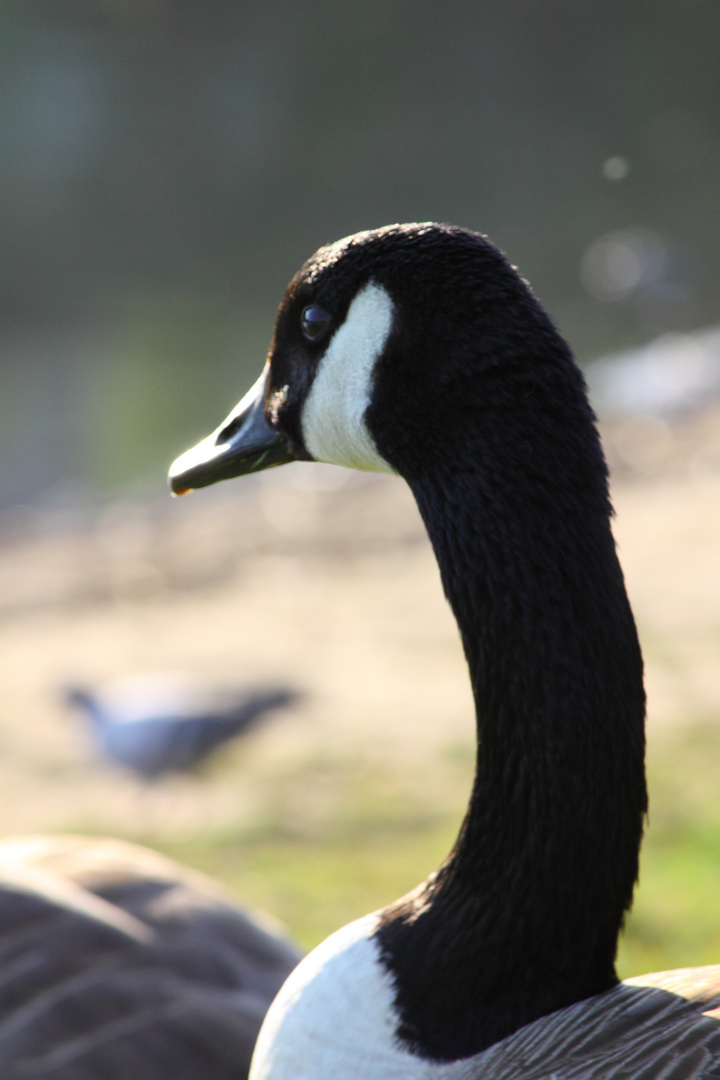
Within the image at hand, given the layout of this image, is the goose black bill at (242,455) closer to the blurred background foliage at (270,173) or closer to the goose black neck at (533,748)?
the goose black neck at (533,748)

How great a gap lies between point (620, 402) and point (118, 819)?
22.4ft

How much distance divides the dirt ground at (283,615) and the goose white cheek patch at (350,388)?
2.68 m

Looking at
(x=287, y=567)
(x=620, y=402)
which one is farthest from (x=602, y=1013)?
(x=620, y=402)

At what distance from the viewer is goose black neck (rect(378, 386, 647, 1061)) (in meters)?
1.57

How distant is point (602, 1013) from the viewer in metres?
1.60

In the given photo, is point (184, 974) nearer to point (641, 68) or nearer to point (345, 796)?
point (345, 796)

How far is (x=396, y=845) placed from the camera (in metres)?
3.88

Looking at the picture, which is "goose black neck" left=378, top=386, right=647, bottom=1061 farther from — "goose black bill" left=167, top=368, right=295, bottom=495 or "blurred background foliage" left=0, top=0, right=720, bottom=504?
"blurred background foliage" left=0, top=0, right=720, bottom=504

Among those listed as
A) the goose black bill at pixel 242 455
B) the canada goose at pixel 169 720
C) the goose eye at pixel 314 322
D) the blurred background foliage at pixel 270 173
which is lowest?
the canada goose at pixel 169 720

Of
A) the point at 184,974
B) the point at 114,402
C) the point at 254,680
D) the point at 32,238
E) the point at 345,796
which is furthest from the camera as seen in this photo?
the point at 32,238

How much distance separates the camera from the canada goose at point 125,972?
6.73ft

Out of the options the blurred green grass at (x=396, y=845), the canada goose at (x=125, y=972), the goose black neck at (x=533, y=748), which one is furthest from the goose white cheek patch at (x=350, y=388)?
the blurred green grass at (x=396, y=845)

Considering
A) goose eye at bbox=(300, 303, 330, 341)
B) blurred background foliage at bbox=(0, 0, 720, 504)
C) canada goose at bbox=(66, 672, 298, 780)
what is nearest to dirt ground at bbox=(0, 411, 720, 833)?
canada goose at bbox=(66, 672, 298, 780)

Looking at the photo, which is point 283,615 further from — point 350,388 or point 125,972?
point 350,388
